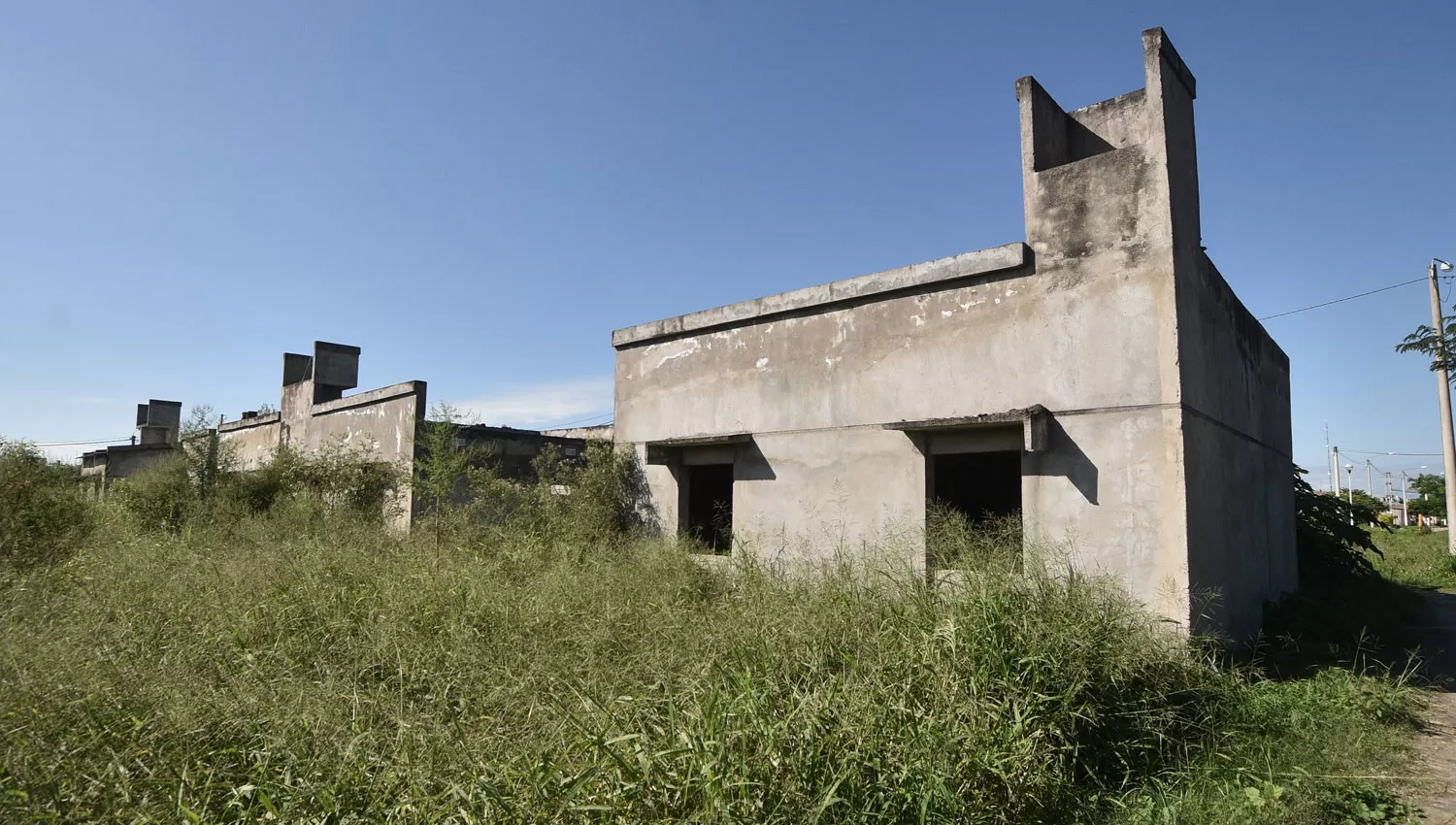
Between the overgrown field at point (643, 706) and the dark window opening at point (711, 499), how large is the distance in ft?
10.7

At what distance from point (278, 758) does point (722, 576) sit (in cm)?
423

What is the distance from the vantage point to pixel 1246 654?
646 centimetres

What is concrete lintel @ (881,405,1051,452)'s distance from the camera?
229 inches

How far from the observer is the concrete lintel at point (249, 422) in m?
15.5

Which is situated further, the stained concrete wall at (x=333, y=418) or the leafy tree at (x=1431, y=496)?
the leafy tree at (x=1431, y=496)

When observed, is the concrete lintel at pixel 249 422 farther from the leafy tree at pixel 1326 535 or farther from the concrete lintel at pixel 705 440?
the leafy tree at pixel 1326 535

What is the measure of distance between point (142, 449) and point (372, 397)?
38.3 feet

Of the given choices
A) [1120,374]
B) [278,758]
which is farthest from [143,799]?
[1120,374]

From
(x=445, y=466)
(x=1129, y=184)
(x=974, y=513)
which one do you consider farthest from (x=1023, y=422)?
(x=445, y=466)

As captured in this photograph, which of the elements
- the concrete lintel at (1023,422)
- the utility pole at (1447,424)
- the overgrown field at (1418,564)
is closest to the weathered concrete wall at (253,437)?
the concrete lintel at (1023,422)

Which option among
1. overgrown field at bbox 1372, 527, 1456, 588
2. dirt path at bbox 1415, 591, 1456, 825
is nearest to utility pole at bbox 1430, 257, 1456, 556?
overgrown field at bbox 1372, 527, 1456, 588

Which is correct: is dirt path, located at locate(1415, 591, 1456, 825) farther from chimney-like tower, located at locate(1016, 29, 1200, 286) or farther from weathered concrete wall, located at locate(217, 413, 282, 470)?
weathered concrete wall, located at locate(217, 413, 282, 470)

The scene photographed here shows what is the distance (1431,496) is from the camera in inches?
1497

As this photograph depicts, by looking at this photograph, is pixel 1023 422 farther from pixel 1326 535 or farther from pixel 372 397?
pixel 372 397
